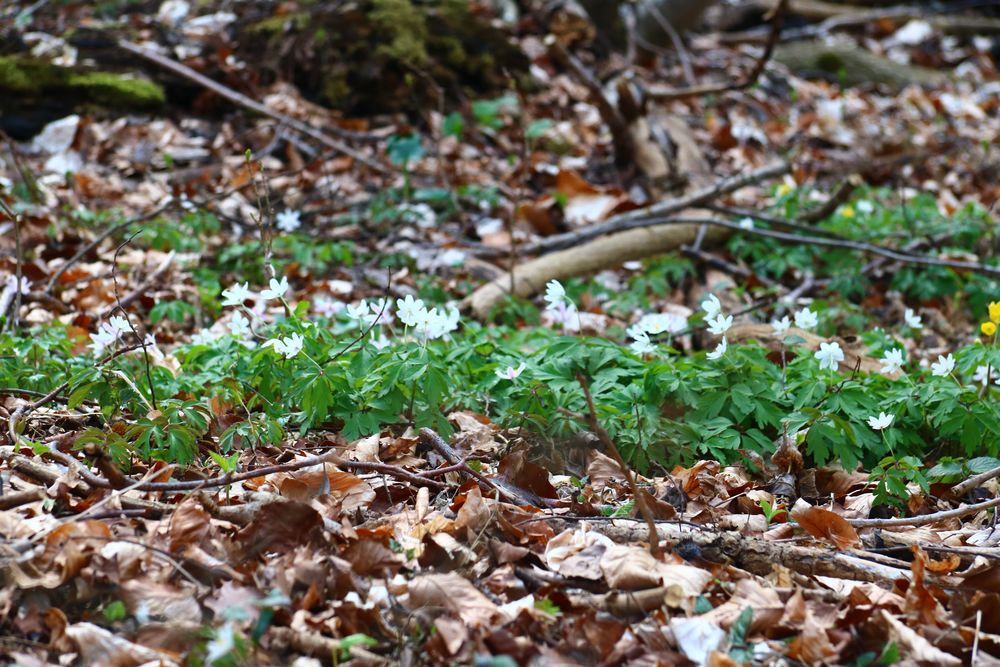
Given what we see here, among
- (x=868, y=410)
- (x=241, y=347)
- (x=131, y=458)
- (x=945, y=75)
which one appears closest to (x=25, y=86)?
(x=241, y=347)

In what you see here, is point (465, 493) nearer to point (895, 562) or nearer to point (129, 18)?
point (895, 562)

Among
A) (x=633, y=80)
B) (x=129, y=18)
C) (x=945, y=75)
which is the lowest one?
(x=945, y=75)

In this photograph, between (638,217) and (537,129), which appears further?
(537,129)

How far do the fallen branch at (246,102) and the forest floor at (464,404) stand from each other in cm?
4

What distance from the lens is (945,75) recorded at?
10.5m

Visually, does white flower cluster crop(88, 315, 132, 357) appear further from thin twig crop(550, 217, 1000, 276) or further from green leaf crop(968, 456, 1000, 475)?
thin twig crop(550, 217, 1000, 276)

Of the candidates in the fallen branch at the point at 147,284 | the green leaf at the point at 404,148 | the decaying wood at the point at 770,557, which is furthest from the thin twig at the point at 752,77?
the decaying wood at the point at 770,557

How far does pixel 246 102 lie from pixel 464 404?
4048mm

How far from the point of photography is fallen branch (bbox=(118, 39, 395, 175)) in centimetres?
613

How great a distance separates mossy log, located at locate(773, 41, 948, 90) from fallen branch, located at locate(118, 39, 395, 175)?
241 inches

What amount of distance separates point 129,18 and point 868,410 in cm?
720

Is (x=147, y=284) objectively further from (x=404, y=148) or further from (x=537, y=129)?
(x=537, y=129)

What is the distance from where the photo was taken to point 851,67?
33.5 feet

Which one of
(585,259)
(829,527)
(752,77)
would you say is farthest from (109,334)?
(752,77)
